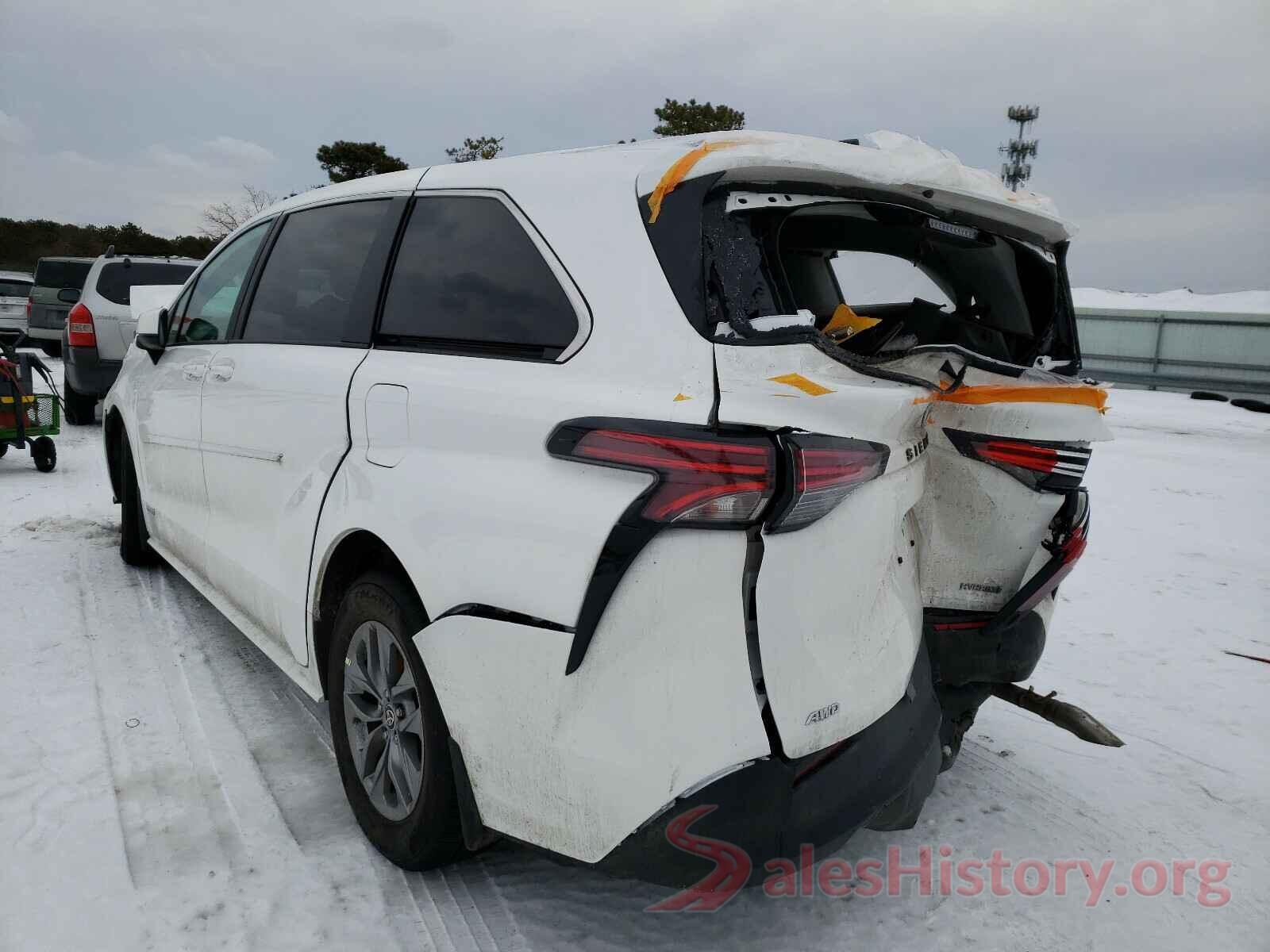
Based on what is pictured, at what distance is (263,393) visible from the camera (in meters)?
2.95

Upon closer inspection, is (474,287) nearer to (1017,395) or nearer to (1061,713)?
(1017,395)

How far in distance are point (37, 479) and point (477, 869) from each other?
6.74 meters

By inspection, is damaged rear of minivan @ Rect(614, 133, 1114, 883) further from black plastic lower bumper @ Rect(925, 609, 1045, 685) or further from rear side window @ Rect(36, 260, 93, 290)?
rear side window @ Rect(36, 260, 93, 290)

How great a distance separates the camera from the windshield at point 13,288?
19.3 meters

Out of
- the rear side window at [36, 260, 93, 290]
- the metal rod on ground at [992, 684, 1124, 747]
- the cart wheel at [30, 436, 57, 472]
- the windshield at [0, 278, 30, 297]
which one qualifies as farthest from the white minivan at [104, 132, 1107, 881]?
the windshield at [0, 278, 30, 297]

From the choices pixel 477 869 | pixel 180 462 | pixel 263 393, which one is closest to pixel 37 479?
pixel 180 462

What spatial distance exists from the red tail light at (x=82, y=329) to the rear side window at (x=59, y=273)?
372 inches

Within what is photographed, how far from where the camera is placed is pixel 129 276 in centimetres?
977

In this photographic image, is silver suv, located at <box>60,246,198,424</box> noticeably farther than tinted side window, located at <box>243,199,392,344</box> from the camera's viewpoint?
Yes

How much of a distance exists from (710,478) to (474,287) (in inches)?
37.4

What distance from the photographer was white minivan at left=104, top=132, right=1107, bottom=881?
Result: 170 cm

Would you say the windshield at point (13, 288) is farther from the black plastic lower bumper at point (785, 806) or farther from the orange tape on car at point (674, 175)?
the black plastic lower bumper at point (785, 806)

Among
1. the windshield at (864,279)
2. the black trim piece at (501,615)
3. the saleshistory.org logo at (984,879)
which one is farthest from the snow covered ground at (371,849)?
the windshield at (864,279)

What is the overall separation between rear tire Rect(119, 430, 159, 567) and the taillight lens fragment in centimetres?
392
